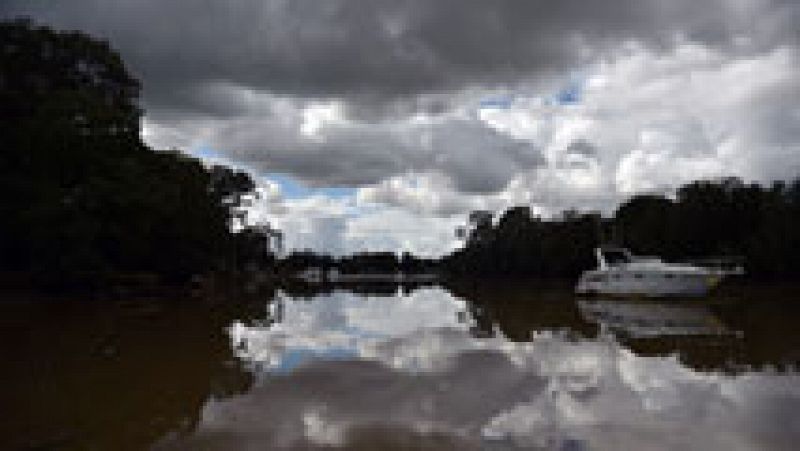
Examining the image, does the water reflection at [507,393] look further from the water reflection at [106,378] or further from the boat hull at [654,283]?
the boat hull at [654,283]

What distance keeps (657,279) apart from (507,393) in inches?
1628

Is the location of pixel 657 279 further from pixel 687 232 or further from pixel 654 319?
pixel 687 232

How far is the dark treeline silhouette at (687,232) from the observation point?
65.9 metres

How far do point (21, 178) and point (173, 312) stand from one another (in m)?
15.8

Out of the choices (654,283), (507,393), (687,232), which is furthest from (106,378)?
(687,232)

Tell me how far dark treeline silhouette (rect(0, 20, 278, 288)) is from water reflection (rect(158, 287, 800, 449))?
78.2ft

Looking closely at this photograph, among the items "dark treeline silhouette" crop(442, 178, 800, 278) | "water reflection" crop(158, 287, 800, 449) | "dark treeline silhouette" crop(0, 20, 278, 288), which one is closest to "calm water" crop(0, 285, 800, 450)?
"water reflection" crop(158, 287, 800, 449)

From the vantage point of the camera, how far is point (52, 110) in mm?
52781

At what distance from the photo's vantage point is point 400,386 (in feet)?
51.2

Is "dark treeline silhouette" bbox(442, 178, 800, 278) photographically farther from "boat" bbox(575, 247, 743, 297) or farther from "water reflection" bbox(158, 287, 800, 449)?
"water reflection" bbox(158, 287, 800, 449)

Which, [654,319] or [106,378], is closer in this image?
[106,378]

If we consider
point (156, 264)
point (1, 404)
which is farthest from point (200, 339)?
point (156, 264)

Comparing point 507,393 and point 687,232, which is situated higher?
point 687,232

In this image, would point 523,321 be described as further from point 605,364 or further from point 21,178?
point 21,178
